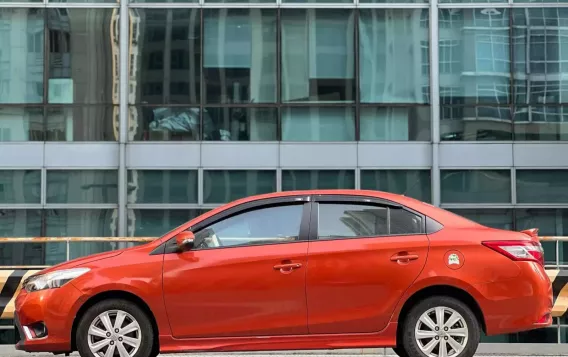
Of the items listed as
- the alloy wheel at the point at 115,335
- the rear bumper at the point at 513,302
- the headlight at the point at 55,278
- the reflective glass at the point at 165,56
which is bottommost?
the alloy wheel at the point at 115,335

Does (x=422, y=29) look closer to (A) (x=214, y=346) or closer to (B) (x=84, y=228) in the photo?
(B) (x=84, y=228)

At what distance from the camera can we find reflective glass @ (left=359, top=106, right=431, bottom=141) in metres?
17.3

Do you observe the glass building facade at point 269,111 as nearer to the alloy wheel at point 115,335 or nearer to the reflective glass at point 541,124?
the reflective glass at point 541,124

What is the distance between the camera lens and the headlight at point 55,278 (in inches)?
285

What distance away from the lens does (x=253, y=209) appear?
7.47m

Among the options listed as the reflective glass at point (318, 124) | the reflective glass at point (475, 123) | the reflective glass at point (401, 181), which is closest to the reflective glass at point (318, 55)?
the reflective glass at point (318, 124)

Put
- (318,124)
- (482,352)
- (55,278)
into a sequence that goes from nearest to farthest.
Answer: (55,278)
(482,352)
(318,124)

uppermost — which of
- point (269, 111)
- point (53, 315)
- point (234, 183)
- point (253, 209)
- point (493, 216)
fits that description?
point (269, 111)

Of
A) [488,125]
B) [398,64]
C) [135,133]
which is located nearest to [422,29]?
[398,64]

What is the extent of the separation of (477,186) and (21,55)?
31.6ft

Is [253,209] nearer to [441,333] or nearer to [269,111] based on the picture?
[441,333]

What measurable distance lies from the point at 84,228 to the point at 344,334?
11.2 m

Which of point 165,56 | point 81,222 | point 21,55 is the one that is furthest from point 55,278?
point 21,55

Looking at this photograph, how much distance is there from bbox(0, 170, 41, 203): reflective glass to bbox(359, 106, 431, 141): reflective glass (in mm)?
6626
